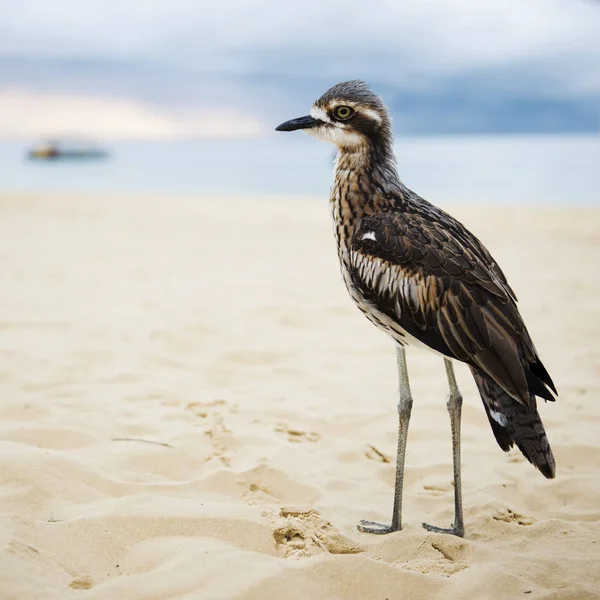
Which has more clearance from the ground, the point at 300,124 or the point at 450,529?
the point at 300,124

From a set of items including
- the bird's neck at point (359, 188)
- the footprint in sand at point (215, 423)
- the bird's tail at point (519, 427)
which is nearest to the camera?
the bird's tail at point (519, 427)

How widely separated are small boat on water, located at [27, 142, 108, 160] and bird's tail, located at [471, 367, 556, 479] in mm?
54087

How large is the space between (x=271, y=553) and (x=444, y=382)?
2807 mm

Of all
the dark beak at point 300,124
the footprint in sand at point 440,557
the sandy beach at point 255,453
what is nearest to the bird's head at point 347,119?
the dark beak at point 300,124

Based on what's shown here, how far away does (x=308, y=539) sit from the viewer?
9.50 ft

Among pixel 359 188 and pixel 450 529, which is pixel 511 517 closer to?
pixel 450 529

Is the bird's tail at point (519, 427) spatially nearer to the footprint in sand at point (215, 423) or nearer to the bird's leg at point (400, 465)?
the bird's leg at point (400, 465)

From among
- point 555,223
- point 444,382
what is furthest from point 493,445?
point 555,223

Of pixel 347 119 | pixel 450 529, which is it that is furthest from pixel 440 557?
pixel 347 119

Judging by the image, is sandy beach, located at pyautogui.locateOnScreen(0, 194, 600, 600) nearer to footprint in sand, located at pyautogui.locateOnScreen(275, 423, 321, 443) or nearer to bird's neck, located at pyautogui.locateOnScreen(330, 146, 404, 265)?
footprint in sand, located at pyautogui.locateOnScreen(275, 423, 321, 443)

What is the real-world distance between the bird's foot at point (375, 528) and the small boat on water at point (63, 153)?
5374 cm

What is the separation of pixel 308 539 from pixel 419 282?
1.16 metres

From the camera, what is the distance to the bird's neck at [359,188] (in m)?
3.29

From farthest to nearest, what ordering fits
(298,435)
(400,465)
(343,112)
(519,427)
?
(298,435) → (343,112) → (400,465) → (519,427)
